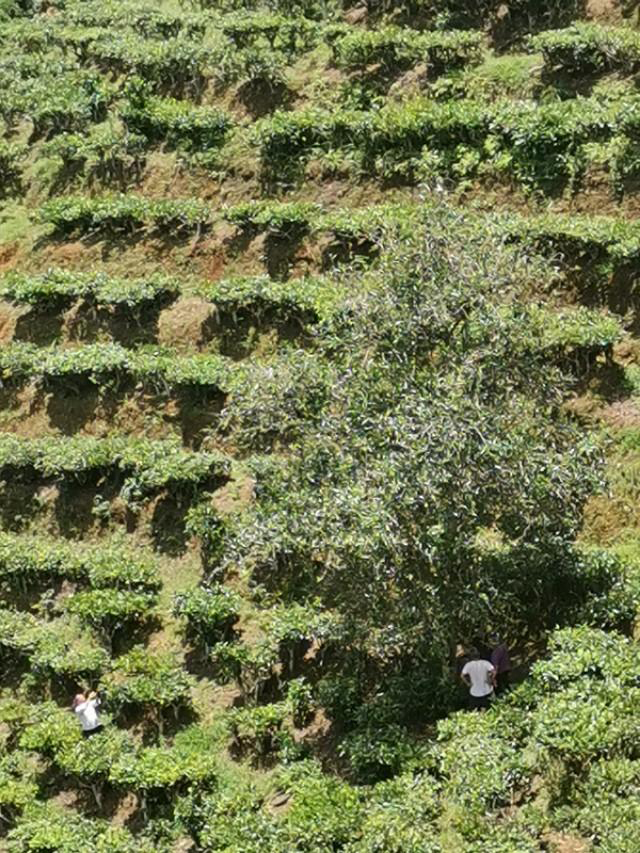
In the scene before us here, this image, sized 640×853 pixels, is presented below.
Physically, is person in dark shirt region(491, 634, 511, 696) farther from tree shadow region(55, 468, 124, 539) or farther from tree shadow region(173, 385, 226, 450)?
tree shadow region(55, 468, 124, 539)

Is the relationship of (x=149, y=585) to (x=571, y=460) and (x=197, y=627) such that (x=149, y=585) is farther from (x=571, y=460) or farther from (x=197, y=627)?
(x=571, y=460)

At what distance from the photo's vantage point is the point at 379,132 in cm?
2956

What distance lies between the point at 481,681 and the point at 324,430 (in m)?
4.68

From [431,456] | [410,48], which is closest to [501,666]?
[431,456]

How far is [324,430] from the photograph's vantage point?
59.2 ft

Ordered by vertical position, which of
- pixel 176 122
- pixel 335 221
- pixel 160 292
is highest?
pixel 176 122

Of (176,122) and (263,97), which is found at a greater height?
(263,97)

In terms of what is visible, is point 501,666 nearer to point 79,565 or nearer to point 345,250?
point 79,565

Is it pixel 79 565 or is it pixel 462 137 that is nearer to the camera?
pixel 79 565

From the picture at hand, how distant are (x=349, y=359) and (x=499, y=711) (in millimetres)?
5666

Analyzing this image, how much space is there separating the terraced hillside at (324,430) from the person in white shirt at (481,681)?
1.37 ft

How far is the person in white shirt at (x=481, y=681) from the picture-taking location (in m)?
19.0

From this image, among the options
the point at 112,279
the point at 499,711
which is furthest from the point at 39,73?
the point at 499,711

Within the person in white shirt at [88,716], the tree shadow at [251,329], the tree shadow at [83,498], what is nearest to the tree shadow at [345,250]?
the tree shadow at [251,329]
